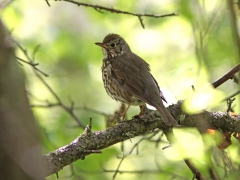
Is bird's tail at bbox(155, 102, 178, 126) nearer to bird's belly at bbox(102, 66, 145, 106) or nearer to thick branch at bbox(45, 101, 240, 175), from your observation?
thick branch at bbox(45, 101, 240, 175)

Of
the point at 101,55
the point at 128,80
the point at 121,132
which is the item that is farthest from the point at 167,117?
the point at 101,55

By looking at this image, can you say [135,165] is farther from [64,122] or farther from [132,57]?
[132,57]

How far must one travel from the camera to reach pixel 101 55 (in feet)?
27.9

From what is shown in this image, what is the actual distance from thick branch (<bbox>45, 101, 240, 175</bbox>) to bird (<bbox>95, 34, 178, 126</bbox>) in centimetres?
41

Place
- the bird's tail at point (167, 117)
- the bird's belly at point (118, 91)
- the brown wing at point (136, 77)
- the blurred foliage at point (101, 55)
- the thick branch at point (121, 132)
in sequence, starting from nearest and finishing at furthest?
the thick branch at point (121, 132)
the bird's tail at point (167, 117)
the brown wing at point (136, 77)
the bird's belly at point (118, 91)
the blurred foliage at point (101, 55)

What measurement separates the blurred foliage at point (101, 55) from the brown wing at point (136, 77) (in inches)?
9.6

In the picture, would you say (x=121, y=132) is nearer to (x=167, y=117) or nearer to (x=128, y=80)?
(x=167, y=117)

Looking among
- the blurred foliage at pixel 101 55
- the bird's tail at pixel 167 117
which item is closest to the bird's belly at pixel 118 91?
the blurred foliage at pixel 101 55

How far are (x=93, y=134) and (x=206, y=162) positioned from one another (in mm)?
983

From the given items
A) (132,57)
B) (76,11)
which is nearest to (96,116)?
(132,57)

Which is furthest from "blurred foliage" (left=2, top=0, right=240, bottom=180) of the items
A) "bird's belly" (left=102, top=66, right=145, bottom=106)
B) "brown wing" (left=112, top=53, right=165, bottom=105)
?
"bird's belly" (left=102, top=66, right=145, bottom=106)

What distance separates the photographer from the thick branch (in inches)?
143

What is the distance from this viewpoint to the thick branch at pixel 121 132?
11.9 feet

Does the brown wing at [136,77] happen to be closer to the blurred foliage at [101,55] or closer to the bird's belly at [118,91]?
the bird's belly at [118,91]
